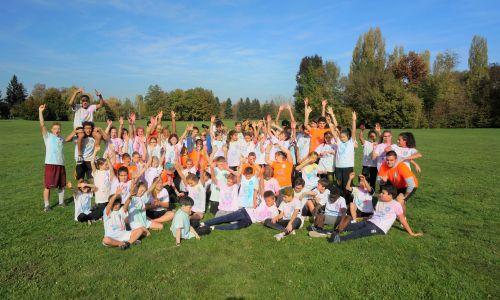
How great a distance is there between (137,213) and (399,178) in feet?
20.8

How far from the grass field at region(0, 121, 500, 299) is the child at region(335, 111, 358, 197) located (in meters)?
2.07

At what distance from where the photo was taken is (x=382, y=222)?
24.2ft

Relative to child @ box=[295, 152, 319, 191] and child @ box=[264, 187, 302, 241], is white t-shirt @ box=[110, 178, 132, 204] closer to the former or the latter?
child @ box=[264, 187, 302, 241]

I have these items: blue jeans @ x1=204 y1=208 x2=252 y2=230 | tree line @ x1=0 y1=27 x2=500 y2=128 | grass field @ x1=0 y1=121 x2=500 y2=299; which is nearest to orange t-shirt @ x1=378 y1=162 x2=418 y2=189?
grass field @ x1=0 y1=121 x2=500 y2=299

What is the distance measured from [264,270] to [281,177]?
399cm

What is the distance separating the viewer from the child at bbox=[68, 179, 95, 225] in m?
8.26

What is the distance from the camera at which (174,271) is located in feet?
18.7

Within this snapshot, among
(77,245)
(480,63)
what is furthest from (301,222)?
(480,63)

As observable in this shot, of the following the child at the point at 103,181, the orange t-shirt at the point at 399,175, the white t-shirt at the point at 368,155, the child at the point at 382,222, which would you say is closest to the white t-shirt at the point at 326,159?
the white t-shirt at the point at 368,155

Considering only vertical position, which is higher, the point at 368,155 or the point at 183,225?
the point at 368,155

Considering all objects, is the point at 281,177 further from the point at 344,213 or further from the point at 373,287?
the point at 373,287

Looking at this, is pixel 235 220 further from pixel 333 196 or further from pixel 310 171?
pixel 310 171

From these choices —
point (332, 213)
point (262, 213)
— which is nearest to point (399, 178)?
point (332, 213)

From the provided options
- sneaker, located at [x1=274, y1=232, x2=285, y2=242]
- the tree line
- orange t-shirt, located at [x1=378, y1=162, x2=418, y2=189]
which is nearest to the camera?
sneaker, located at [x1=274, y1=232, x2=285, y2=242]
